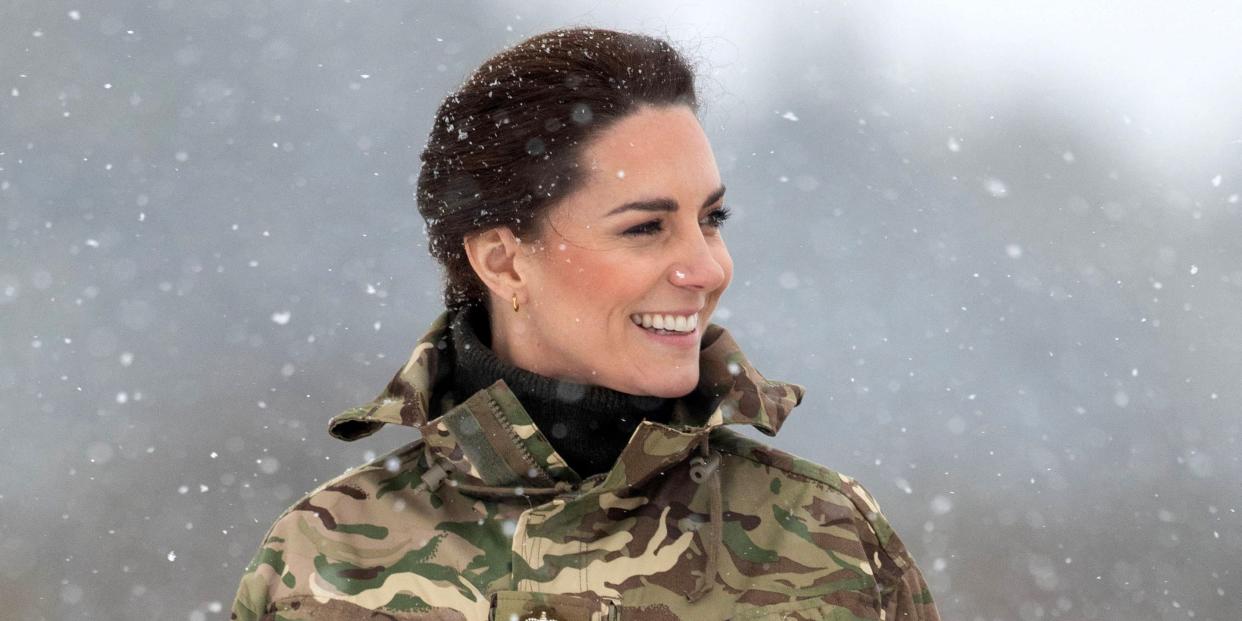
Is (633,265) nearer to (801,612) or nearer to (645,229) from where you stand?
(645,229)

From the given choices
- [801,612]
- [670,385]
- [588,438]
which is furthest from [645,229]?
[801,612]

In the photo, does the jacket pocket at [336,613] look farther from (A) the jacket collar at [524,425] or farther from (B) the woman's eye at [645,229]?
(B) the woman's eye at [645,229]

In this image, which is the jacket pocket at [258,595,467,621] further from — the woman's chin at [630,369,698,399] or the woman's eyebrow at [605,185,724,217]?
the woman's eyebrow at [605,185,724,217]

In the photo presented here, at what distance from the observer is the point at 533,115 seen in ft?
9.58

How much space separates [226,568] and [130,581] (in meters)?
0.81

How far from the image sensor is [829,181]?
48.7ft

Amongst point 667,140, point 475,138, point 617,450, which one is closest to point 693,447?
point 617,450

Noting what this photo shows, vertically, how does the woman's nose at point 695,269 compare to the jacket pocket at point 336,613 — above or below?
above

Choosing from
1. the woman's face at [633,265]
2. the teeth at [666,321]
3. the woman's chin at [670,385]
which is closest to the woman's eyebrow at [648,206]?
the woman's face at [633,265]

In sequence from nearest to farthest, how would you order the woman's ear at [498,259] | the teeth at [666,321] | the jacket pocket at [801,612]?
1. the jacket pocket at [801,612]
2. the teeth at [666,321]
3. the woman's ear at [498,259]

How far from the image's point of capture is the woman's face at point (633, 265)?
109 inches

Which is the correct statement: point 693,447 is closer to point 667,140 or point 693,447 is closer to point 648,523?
point 648,523

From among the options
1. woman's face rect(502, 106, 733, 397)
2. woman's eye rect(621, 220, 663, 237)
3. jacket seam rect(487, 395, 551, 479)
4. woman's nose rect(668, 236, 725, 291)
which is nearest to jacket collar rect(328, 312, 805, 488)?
jacket seam rect(487, 395, 551, 479)

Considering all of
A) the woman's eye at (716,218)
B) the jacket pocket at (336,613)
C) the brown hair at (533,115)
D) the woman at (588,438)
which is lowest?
the jacket pocket at (336,613)
